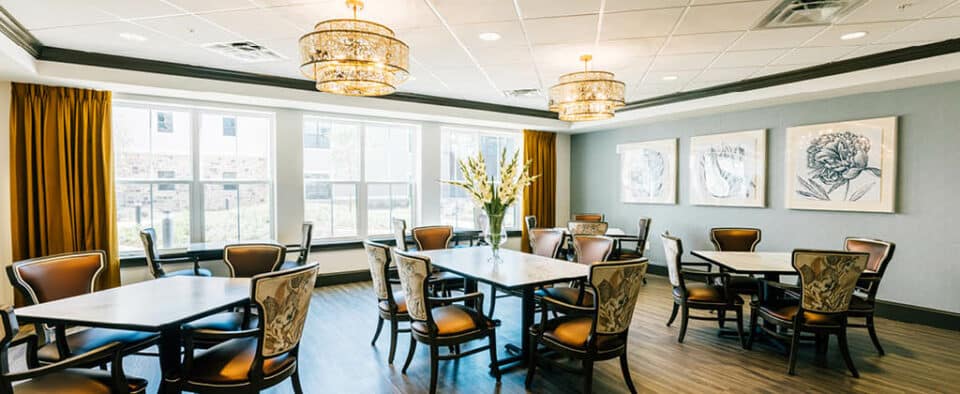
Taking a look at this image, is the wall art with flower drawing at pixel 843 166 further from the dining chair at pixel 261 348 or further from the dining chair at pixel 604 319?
the dining chair at pixel 261 348

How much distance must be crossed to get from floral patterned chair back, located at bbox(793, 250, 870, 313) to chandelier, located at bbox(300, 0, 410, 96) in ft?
10.5

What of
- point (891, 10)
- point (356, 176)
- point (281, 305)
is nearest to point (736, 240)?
point (891, 10)

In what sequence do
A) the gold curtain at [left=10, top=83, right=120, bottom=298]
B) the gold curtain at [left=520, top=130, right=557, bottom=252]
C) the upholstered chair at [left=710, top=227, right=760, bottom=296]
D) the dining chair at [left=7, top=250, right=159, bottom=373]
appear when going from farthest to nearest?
the gold curtain at [left=520, top=130, right=557, bottom=252], the upholstered chair at [left=710, top=227, right=760, bottom=296], the gold curtain at [left=10, top=83, right=120, bottom=298], the dining chair at [left=7, top=250, right=159, bottom=373]

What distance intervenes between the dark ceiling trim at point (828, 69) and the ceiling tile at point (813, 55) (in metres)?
0.20

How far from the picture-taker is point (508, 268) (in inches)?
140

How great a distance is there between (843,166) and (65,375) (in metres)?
6.95

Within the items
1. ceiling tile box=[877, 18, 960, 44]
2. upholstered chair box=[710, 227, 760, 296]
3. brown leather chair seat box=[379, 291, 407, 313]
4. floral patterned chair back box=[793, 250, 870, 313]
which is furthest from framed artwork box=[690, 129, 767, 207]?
brown leather chair seat box=[379, 291, 407, 313]

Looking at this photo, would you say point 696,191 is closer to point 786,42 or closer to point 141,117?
point 786,42

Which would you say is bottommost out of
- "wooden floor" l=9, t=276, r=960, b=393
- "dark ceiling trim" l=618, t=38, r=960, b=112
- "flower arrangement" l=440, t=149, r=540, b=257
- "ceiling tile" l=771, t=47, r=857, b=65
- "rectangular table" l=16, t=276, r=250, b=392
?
"wooden floor" l=9, t=276, r=960, b=393

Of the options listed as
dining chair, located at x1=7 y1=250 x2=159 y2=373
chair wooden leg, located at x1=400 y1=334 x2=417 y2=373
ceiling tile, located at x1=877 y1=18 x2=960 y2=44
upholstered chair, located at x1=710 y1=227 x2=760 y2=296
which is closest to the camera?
dining chair, located at x1=7 y1=250 x2=159 y2=373

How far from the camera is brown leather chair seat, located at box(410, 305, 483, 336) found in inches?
117

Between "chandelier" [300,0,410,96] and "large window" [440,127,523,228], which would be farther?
"large window" [440,127,523,228]

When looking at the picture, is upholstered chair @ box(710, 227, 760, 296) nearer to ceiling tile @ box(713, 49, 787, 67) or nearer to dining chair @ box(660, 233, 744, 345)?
dining chair @ box(660, 233, 744, 345)

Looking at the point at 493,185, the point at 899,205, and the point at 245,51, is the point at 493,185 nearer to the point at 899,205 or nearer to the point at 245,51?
the point at 245,51
